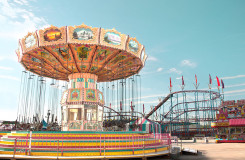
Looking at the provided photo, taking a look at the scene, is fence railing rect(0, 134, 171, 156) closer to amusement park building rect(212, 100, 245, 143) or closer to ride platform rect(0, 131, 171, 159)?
ride platform rect(0, 131, 171, 159)

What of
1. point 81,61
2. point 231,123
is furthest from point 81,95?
point 231,123

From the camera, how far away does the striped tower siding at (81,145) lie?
359 inches

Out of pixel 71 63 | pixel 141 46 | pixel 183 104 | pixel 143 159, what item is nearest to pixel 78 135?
pixel 143 159

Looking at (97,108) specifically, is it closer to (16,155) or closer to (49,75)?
(49,75)

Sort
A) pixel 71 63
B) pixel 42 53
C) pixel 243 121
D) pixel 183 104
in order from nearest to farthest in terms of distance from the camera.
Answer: pixel 42 53
pixel 71 63
pixel 243 121
pixel 183 104

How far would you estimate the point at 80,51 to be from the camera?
1595 cm

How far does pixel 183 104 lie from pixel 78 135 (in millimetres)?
31701

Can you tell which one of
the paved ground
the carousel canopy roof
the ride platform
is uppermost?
the carousel canopy roof

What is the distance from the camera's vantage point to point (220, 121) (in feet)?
95.2

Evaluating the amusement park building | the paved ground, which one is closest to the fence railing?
the paved ground

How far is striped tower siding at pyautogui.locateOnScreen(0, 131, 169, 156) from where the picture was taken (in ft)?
29.9

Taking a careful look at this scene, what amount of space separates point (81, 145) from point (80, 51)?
815 centimetres

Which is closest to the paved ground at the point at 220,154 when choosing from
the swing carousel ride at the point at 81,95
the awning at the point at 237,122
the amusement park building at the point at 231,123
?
the swing carousel ride at the point at 81,95

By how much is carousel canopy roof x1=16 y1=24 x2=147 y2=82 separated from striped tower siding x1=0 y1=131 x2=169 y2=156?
20.6 feet
